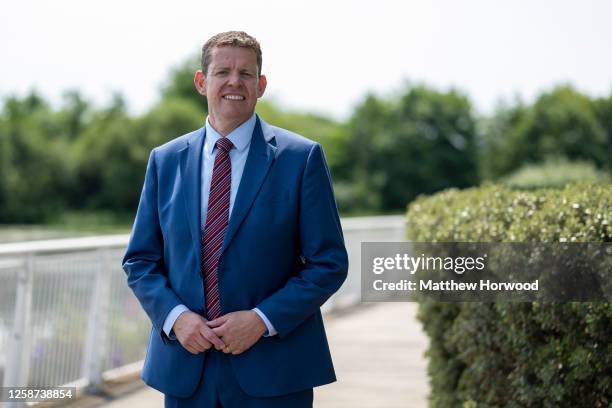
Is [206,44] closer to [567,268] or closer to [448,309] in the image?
[567,268]

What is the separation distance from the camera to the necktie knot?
2771 mm

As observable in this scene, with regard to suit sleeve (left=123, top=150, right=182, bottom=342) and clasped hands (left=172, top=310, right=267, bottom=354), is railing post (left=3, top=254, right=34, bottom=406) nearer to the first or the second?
suit sleeve (left=123, top=150, right=182, bottom=342)

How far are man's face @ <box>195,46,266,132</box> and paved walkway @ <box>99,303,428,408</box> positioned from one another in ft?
11.8

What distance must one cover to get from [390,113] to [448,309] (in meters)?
72.3

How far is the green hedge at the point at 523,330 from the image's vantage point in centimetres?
374

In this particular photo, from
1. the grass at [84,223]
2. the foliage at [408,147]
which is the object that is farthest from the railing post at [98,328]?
the foliage at [408,147]

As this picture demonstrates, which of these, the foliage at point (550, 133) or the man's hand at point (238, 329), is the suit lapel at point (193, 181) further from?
the foliage at point (550, 133)

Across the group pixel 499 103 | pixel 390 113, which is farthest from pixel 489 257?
pixel 390 113

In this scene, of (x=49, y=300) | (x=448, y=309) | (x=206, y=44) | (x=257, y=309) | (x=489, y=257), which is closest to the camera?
(x=257, y=309)

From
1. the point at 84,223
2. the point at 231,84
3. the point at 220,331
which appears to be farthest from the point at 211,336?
the point at 84,223

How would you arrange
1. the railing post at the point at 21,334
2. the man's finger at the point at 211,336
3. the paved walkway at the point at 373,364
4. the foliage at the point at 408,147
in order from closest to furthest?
the man's finger at the point at 211,336 < the railing post at the point at 21,334 < the paved walkway at the point at 373,364 < the foliage at the point at 408,147

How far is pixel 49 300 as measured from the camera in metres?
5.88

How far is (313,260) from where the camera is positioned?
2.67 m

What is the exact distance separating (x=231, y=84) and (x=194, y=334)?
0.78 meters
